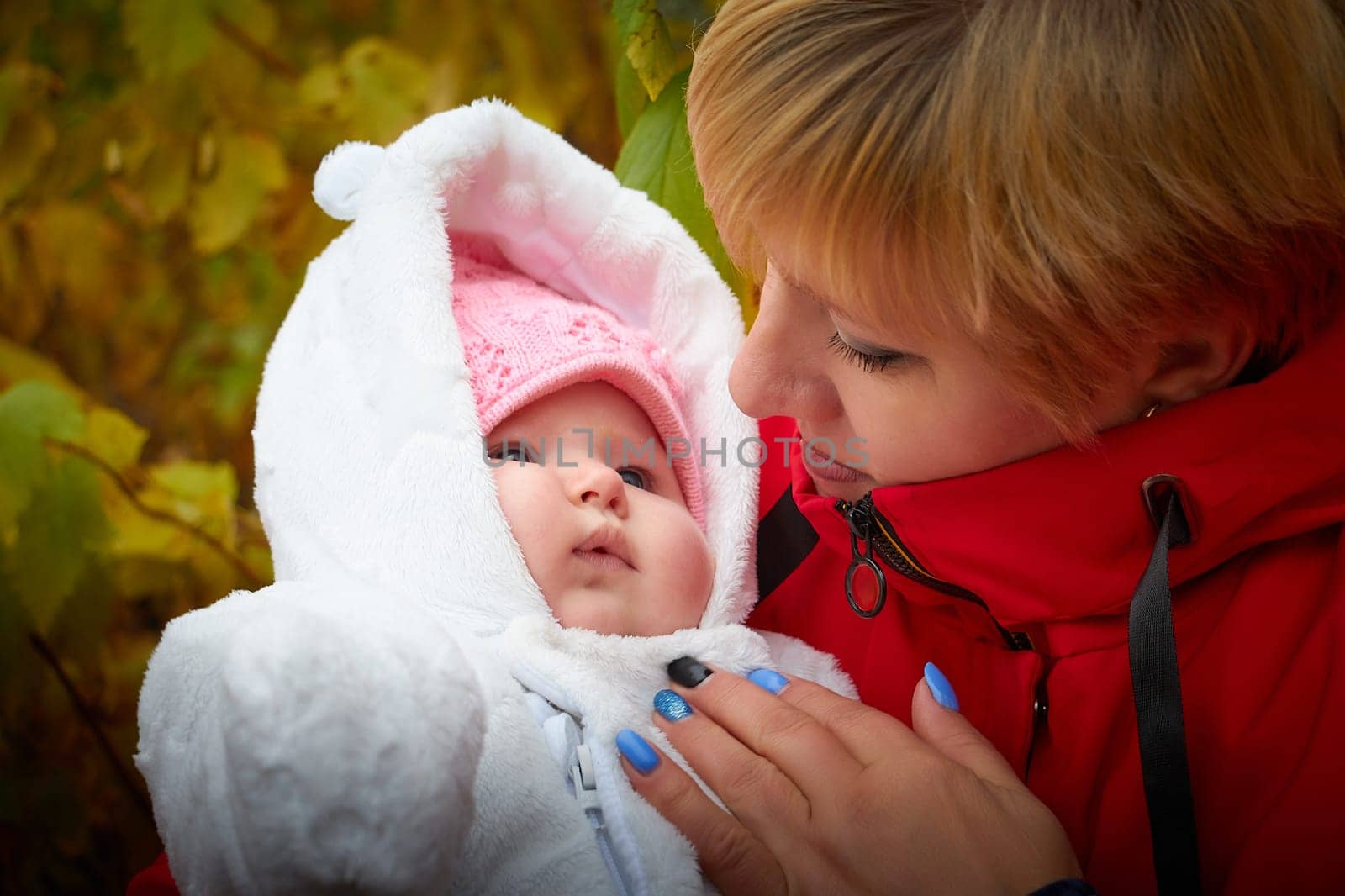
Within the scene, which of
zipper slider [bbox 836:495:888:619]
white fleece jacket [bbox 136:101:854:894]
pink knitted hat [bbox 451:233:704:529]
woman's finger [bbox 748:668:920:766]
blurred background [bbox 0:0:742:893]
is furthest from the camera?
blurred background [bbox 0:0:742:893]

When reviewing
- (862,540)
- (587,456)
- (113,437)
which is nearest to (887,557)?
(862,540)

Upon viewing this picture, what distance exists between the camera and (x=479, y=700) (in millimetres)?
789

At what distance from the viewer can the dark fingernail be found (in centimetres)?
A: 104

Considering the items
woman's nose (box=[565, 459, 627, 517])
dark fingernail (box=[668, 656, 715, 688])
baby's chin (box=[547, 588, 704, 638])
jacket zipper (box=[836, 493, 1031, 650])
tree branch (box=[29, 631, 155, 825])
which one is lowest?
tree branch (box=[29, 631, 155, 825])

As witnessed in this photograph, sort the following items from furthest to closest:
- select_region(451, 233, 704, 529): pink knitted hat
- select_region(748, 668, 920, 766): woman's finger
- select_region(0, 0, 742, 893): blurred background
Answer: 1. select_region(0, 0, 742, 893): blurred background
2. select_region(451, 233, 704, 529): pink knitted hat
3. select_region(748, 668, 920, 766): woman's finger

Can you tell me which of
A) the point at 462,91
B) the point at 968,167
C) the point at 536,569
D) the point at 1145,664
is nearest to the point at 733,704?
the point at 536,569

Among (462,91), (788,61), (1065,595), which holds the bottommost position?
(1065,595)

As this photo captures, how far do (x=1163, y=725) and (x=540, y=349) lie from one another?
740 mm

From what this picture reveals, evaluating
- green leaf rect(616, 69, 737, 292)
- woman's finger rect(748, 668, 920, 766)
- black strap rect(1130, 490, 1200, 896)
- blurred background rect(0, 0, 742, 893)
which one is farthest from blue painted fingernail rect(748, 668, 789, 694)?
blurred background rect(0, 0, 742, 893)

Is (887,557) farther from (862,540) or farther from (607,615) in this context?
(607,615)

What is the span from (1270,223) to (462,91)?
1340 mm

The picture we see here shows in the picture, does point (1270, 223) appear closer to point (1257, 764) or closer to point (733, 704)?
point (1257, 764)

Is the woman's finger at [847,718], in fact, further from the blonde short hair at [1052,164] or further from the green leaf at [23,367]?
the green leaf at [23,367]

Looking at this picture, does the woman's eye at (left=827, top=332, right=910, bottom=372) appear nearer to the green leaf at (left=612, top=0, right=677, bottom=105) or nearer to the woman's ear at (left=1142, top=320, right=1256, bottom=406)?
the woman's ear at (left=1142, top=320, right=1256, bottom=406)
